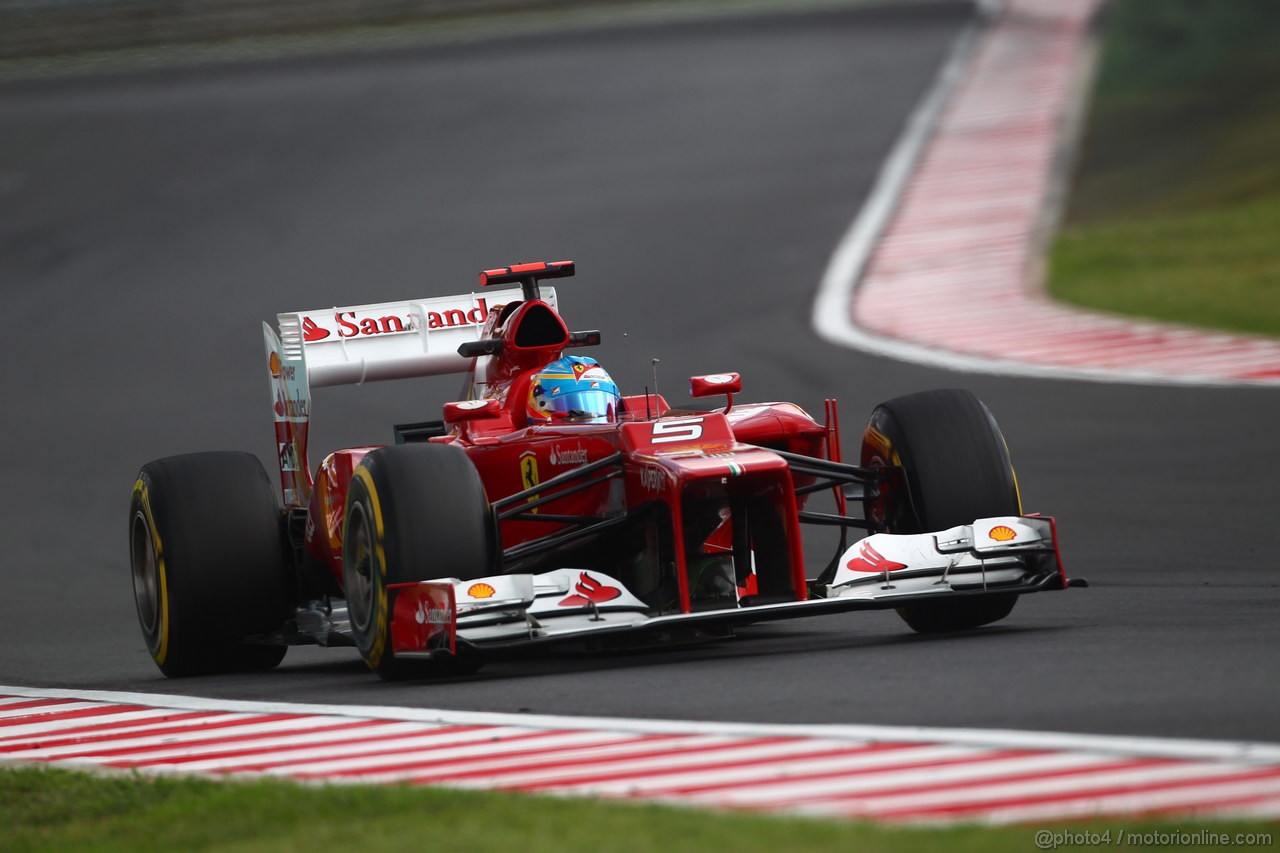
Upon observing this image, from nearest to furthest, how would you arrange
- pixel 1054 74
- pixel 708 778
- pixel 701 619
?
pixel 708 778 → pixel 701 619 → pixel 1054 74

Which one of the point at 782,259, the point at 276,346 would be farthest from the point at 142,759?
the point at 782,259

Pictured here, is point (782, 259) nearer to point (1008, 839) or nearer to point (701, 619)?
point (701, 619)

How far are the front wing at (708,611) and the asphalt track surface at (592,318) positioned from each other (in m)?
0.21

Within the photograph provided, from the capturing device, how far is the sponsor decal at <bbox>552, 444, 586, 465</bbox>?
9.31 meters

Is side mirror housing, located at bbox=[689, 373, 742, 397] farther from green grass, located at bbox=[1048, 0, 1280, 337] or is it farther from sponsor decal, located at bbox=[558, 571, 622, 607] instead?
green grass, located at bbox=[1048, 0, 1280, 337]

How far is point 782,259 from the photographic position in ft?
A: 75.3

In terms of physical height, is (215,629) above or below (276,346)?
below

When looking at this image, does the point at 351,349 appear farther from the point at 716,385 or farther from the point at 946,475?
the point at 946,475

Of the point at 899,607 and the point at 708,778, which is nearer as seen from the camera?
the point at 708,778

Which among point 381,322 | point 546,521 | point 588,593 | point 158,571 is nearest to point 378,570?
point 588,593

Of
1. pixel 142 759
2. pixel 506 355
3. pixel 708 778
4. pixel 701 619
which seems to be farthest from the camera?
pixel 506 355

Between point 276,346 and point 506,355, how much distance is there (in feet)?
5.12

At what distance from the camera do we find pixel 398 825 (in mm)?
5699

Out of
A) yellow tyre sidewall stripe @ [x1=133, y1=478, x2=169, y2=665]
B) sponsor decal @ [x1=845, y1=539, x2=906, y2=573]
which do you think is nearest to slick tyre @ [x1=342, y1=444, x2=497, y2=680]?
sponsor decal @ [x1=845, y1=539, x2=906, y2=573]
